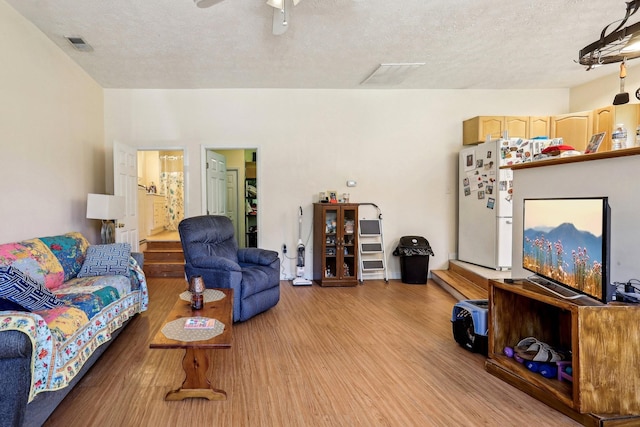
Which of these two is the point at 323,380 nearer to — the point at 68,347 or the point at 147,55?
the point at 68,347

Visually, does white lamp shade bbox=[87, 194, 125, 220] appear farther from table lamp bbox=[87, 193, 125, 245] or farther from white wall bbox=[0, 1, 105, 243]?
white wall bbox=[0, 1, 105, 243]

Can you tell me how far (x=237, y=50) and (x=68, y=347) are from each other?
3.13 metres

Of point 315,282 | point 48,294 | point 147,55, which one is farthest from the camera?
point 315,282

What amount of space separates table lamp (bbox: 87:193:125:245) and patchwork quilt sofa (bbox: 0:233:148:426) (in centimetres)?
38

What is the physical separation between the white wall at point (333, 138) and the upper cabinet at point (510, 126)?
35cm

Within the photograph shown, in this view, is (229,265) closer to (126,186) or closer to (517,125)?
(126,186)

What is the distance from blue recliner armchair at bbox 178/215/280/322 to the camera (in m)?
3.23

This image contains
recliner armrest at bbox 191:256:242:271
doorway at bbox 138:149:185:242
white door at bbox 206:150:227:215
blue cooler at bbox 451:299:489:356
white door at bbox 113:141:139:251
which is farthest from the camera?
doorway at bbox 138:149:185:242

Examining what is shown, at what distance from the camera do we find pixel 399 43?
358cm

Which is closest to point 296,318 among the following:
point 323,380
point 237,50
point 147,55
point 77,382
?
point 323,380

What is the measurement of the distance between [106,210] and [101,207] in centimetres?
6

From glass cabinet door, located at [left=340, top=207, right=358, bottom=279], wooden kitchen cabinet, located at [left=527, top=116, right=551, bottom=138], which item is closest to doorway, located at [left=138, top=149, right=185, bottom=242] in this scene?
glass cabinet door, located at [left=340, top=207, right=358, bottom=279]

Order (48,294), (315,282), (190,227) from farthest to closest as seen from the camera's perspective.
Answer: (315,282)
(190,227)
(48,294)

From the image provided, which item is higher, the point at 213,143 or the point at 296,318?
the point at 213,143
